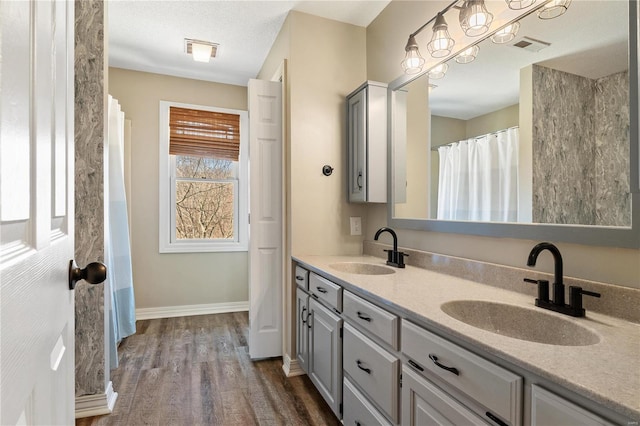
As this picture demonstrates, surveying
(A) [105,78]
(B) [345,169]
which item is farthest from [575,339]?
(A) [105,78]

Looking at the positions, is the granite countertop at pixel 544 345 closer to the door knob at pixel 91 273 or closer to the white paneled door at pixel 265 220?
the door knob at pixel 91 273

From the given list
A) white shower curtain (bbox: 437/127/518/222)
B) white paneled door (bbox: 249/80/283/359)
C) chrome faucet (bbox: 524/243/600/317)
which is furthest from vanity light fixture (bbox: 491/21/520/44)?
white paneled door (bbox: 249/80/283/359)

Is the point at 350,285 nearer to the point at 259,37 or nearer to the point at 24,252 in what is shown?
the point at 24,252

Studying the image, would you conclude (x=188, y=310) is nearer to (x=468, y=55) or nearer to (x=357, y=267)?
(x=357, y=267)

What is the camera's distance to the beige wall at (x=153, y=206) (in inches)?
138

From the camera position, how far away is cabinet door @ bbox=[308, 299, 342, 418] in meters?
1.74

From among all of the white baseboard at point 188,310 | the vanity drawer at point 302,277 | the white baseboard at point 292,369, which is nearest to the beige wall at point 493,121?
the vanity drawer at point 302,277

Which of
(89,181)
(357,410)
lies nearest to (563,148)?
(357,410)

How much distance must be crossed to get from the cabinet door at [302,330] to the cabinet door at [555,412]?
1530mm

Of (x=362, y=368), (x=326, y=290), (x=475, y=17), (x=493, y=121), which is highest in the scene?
(x=475, y=17)

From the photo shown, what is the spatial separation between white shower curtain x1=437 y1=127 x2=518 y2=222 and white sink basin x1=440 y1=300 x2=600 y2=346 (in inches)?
17.5

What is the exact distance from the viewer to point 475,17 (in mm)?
1592

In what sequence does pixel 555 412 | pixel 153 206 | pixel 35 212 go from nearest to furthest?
pixel 35 212 → pixel 555 412 → pixel 153 206

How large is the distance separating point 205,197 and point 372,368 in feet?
9.92
